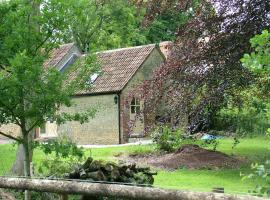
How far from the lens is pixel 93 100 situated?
92.0 feet

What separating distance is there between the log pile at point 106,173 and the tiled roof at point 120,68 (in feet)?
60.8

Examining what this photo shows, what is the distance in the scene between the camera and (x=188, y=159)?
624 inches

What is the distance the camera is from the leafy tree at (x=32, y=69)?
21.7 ft

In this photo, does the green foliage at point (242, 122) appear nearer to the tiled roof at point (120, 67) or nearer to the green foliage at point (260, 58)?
the tiled roof at point (120, 67)

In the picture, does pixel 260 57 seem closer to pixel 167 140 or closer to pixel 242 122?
pixel 242 122

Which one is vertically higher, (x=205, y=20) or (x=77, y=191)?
(x=205, y=20)

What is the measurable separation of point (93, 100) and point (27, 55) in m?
21.2

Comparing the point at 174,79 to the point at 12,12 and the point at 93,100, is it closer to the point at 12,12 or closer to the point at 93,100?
the point at 12,12

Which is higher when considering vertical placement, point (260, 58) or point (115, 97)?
point (115, 97)

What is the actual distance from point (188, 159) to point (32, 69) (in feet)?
33.0

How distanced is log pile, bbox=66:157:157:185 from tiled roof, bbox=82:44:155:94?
60.8ft

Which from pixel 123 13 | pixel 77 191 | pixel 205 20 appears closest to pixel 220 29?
pixel 205 20

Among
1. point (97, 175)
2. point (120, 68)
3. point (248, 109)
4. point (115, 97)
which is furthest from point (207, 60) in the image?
point (120, 68)

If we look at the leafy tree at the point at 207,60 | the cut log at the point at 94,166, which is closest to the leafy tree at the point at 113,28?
the leafy tree at the point at 207,60
